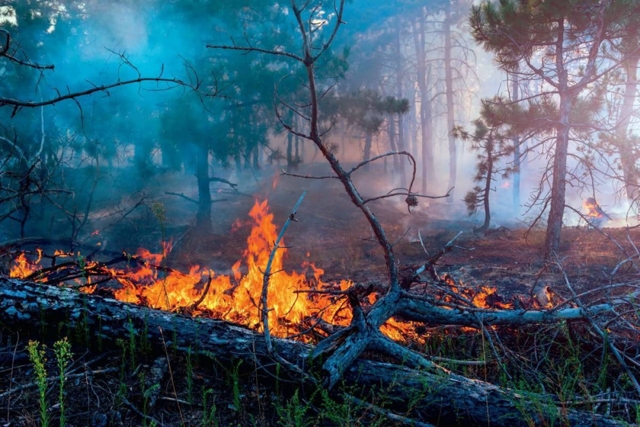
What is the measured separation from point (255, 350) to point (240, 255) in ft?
30.8

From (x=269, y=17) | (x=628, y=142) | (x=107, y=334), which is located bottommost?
(x=107, y=334)

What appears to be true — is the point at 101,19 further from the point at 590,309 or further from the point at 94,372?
the point at 590,309

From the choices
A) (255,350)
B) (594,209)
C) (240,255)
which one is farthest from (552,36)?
(240,255)

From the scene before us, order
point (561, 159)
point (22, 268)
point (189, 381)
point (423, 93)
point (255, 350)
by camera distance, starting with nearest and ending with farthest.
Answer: point (189, 381)
point (255, 350)
point (22, 268)
point (561, 159)
point (423, 93)

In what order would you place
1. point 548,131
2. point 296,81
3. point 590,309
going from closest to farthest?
1. point 590,309
2. point 548,131
3. point 296,81

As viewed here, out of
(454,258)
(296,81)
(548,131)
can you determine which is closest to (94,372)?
(454,258)

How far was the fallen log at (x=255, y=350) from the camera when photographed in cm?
280

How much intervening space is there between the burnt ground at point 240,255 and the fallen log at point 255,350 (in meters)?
0.15

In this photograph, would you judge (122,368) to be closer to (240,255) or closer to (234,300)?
(234,300)

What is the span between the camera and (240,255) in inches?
491

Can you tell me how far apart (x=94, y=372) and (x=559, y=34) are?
10092mm

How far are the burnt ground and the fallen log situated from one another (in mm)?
150

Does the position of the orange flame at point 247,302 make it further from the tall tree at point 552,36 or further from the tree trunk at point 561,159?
the tall tree at point 552,36

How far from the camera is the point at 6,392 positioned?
110 inches
